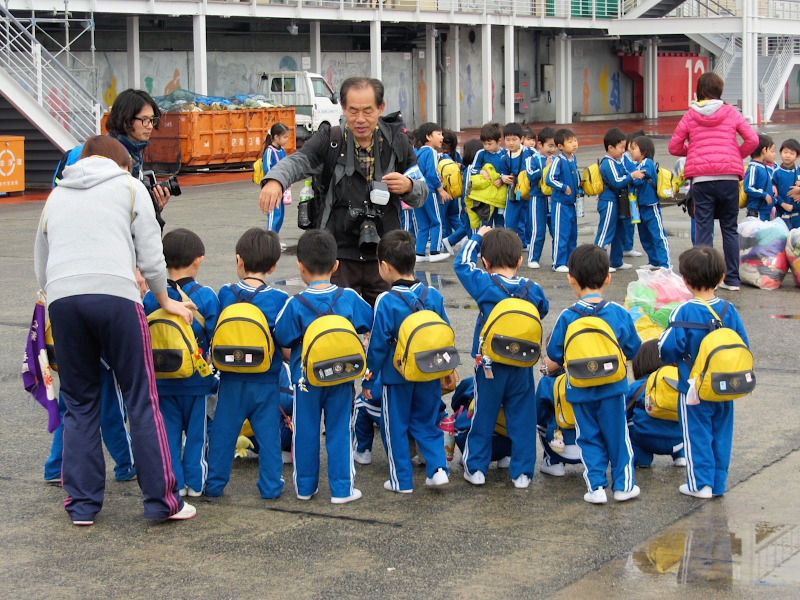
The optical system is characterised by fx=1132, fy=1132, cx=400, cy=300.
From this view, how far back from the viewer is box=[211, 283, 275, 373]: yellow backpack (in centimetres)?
498

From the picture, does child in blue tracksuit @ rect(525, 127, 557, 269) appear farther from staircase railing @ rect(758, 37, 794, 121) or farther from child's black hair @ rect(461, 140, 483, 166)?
staircase railing @ rect(758, 37, 794, 121)

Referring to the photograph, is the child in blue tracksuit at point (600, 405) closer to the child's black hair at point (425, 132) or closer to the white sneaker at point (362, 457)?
the white sneaker at point (362, 457)

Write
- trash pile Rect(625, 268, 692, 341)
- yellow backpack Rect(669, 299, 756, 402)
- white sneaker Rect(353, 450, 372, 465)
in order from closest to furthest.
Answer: yellow backpack Rect(669, 299, 756, 402) < white sneaker Rect(353, 450, 372, 465) < trash pile Rect(625, 268, 692, 341)

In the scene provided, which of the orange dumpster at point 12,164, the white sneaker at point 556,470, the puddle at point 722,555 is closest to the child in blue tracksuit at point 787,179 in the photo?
the white sneaker at point 556,470

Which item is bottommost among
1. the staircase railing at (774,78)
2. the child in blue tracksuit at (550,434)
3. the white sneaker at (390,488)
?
the white sneaker at (390,488)

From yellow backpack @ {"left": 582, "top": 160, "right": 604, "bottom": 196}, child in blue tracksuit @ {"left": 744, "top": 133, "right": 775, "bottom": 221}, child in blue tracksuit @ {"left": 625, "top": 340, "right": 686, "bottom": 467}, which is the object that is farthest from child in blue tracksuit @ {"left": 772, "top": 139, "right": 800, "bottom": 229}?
child in blue tracksuit @ {"left": 625, "top": 340, "right": 686, "bottom": 467}

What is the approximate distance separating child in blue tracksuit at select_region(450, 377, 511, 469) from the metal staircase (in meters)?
17.9

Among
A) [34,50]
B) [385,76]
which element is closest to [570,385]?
[34,50]

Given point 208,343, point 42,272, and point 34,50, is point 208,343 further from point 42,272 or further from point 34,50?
point 34,50

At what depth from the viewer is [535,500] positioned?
5172mm

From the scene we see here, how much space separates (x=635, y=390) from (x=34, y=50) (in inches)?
739

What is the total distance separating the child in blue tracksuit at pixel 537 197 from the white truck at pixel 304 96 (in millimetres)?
19908

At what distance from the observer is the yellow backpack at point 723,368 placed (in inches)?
191

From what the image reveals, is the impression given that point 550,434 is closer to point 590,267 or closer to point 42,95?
point 590,267
